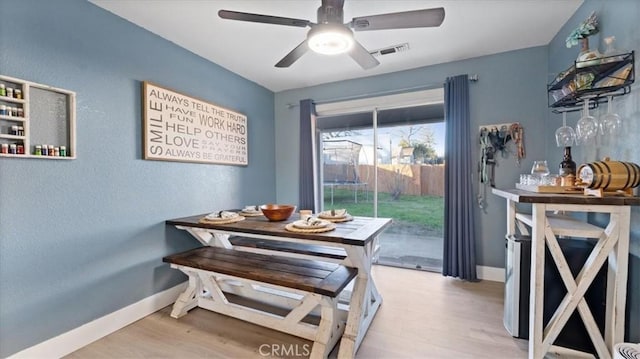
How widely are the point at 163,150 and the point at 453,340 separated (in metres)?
2.77

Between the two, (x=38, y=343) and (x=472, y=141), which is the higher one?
(x=472, y=141)

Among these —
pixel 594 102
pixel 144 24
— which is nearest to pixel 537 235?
pixel 594 102

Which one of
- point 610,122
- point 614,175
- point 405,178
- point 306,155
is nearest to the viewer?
point 614,175

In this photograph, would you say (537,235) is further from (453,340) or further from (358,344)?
(358,344)

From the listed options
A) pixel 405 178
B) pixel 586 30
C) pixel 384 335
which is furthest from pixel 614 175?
pixel 405 178

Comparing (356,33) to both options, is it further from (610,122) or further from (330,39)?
(610,122)

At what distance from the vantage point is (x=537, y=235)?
1.44 meters

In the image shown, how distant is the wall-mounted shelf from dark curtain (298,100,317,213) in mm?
2402

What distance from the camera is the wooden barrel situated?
129 centimetres

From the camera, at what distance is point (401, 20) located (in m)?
1.47

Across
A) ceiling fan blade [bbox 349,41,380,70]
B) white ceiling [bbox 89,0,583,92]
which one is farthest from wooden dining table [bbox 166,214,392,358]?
white ceiling [bbox 89,0,583,92]

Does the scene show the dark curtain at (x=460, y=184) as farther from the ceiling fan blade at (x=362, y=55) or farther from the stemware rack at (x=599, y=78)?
the ceiling fan blade at (x=362, y=55)

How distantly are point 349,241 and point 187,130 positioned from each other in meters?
1.94

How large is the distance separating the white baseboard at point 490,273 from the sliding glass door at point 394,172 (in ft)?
1.47
